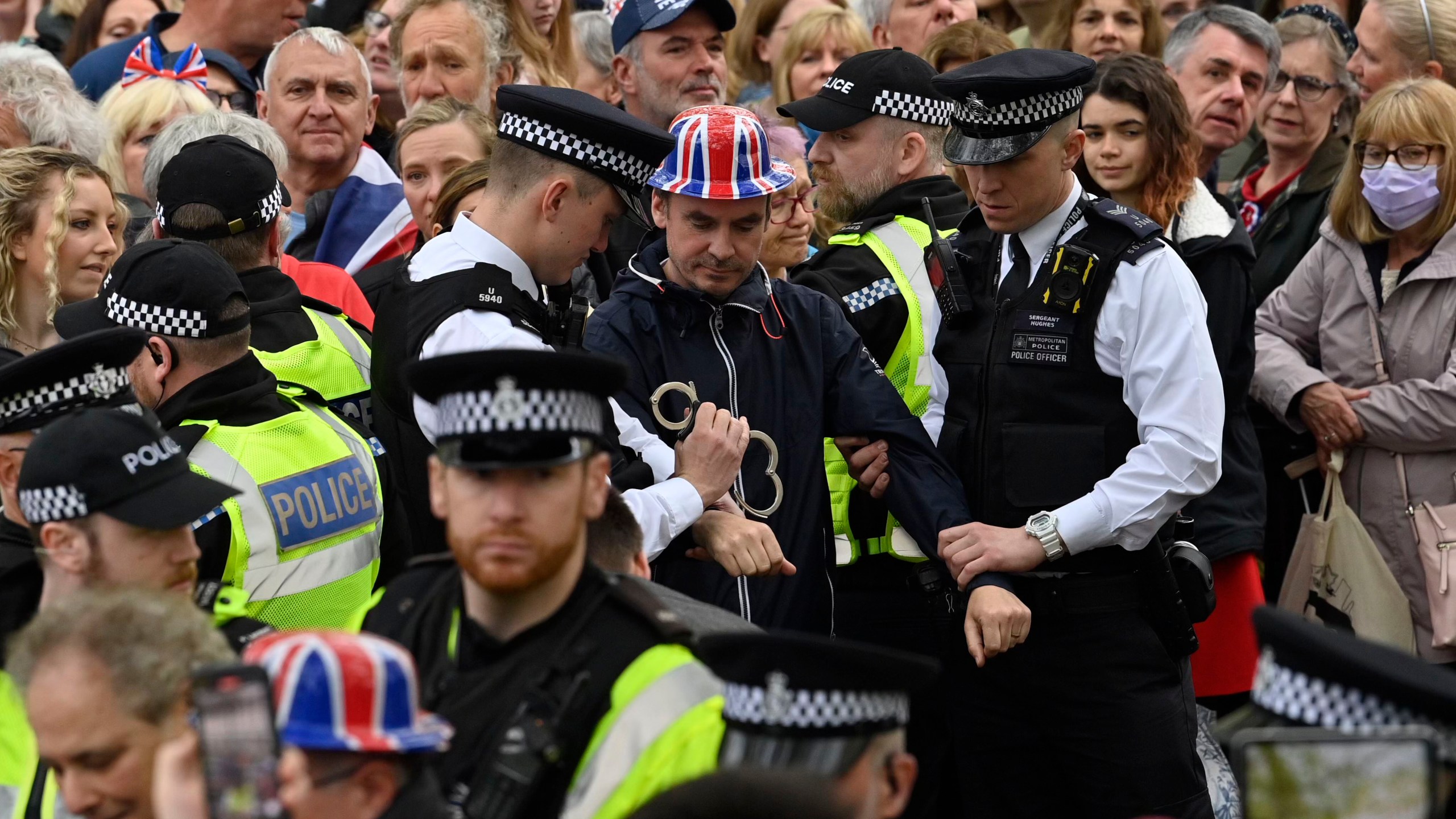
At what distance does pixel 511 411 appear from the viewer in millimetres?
3039

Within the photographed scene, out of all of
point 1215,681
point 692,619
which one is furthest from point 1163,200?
point 692,619

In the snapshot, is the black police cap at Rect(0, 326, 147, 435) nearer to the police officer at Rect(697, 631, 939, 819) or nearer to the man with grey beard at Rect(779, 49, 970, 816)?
the police officer at Rect(697, 631, 939, 819)

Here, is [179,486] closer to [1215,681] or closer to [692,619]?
[692,619]

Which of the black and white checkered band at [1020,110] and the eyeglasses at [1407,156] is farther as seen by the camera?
the eyeglasses at [1407,156]

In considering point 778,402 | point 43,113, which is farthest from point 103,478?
point 43,113

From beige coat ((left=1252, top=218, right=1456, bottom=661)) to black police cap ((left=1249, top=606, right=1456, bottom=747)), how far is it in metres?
3.36

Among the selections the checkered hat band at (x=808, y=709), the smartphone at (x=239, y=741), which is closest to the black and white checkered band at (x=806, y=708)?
the checkered hat band at (x=808, y=709)

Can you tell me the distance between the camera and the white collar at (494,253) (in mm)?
4523

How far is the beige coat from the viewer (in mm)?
5848

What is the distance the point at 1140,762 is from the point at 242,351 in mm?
2597

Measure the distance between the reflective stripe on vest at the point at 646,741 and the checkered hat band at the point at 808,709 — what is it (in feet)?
0.39

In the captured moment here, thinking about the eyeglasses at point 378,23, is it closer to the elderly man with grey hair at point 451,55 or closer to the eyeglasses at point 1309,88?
the elderly man with grey hair at point 451,55

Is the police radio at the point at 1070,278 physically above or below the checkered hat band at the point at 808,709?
above

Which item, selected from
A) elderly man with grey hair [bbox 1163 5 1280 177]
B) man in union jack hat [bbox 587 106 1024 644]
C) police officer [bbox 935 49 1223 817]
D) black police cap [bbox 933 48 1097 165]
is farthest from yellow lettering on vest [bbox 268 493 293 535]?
elderly man with grey hair [bbox 1163 5 1280 177]
